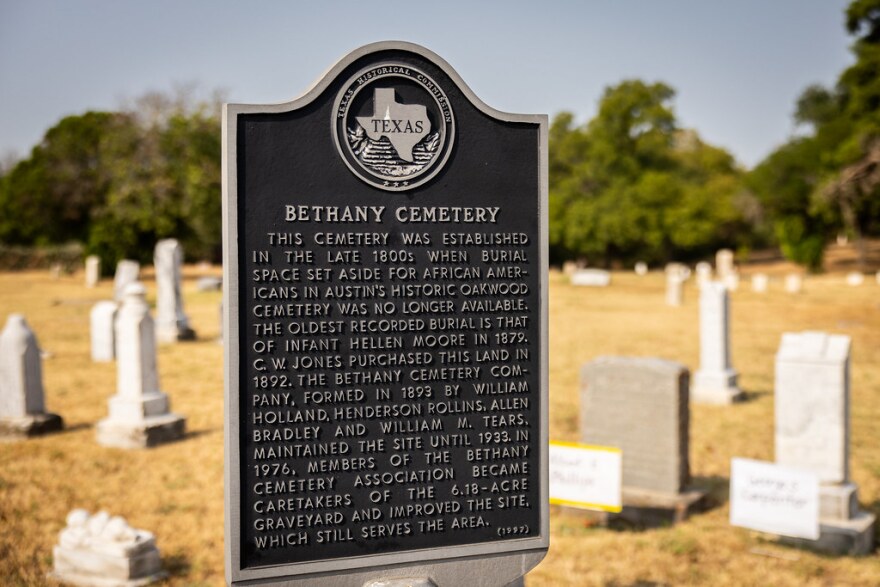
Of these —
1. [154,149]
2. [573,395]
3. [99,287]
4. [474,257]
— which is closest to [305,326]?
[474,257]

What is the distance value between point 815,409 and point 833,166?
37882mm

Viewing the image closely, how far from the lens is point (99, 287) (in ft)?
126

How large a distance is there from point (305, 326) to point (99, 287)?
37.9 metres

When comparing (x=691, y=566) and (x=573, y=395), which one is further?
(x=573, y=395)

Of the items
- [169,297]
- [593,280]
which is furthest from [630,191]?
[169,297]

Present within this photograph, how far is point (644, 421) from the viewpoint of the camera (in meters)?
8.14

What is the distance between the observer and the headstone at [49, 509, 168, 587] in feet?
20.4

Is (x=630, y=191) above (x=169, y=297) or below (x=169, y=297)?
above

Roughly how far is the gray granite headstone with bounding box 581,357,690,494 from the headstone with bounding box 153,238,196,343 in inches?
560

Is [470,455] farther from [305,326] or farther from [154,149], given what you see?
[154,149]

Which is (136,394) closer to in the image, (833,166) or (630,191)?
(833,166)

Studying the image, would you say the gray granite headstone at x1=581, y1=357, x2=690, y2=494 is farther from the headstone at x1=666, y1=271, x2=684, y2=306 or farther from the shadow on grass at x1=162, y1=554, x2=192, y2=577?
the headstone at x1=666, y1=271, x2=684, y2=306

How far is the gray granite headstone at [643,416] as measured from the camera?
26.2 ft

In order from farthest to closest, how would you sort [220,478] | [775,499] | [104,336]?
[104,336], [220,478], [775,499]
